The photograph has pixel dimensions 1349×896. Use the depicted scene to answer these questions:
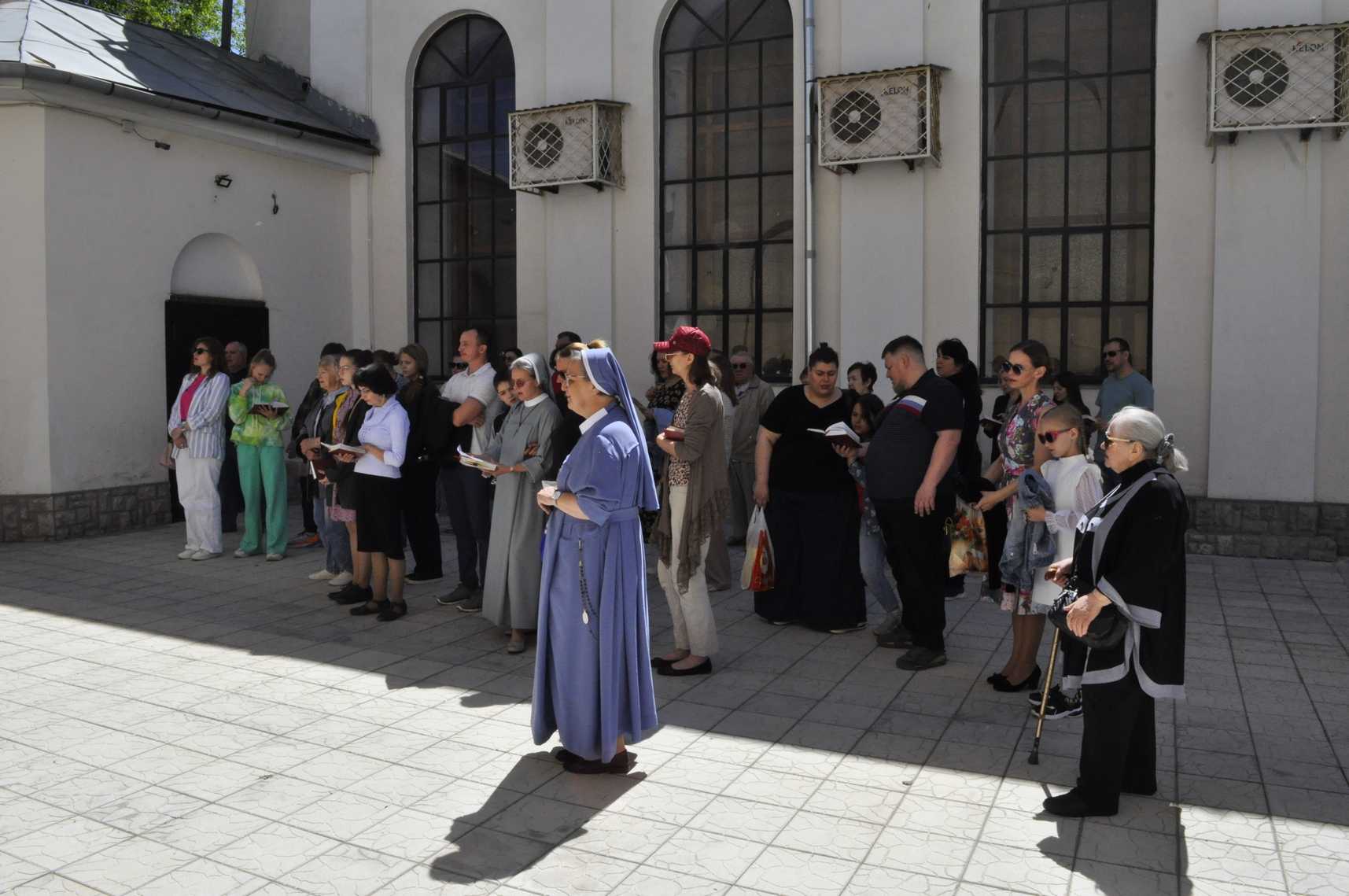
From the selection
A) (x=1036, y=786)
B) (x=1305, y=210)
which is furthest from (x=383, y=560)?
(x=1305, y=210)

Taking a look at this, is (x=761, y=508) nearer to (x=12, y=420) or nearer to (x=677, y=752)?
(x=677, y=752)

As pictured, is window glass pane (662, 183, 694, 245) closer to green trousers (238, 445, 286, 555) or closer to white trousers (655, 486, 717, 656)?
green trousers (238, 445, 286, 555)

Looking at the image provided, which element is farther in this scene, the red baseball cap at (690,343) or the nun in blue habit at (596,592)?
the red baseball cap at (690,343)

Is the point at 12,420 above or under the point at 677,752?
above

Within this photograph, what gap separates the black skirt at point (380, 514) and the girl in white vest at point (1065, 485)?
14.1 ft

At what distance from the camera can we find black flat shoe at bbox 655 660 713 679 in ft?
20.5

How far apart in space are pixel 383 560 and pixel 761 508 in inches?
107

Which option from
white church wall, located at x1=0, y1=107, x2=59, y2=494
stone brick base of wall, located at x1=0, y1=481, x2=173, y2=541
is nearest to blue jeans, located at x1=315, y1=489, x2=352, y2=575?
stone brick base of wall, located at x1=0, y1=481, x2=173, y2=541

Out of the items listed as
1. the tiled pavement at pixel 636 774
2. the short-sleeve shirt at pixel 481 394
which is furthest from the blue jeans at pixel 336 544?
the short-sleeve shirt at pixel 481 394

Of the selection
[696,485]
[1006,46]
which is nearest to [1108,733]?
[696,485]

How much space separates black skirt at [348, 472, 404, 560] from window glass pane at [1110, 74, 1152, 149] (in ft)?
23.9

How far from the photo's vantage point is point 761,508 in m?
7.12

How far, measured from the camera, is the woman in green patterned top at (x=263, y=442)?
9.53 m

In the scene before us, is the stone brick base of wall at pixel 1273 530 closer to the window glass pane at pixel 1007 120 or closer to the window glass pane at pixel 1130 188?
the window glass pane at pixel 1130 188
